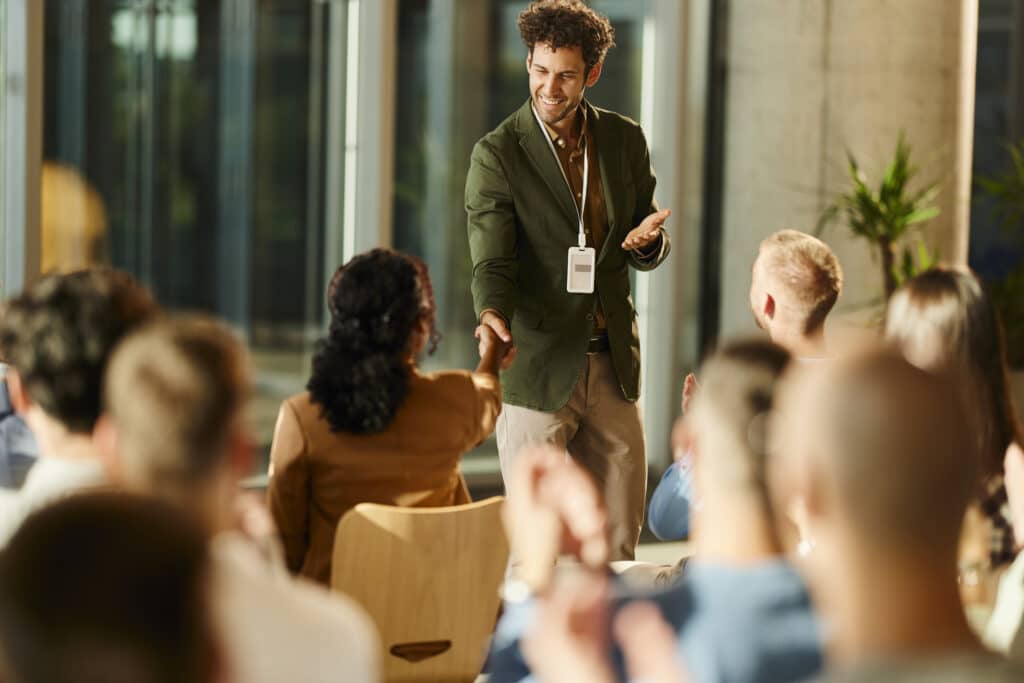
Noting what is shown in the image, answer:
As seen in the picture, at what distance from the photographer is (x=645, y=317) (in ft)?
23.3

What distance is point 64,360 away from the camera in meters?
2.05

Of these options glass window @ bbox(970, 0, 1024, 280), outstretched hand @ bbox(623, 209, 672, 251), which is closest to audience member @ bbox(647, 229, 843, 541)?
outstretched hand @ bbox(623, 209, 672, 251)

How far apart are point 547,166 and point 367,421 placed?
1.50 metres

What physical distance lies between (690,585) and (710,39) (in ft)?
18.4

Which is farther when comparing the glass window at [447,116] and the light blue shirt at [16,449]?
the glass window at [447,116]

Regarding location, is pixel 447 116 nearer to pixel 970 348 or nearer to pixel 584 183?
pixel 584 183

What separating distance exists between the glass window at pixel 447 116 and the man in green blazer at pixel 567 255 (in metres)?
2.60

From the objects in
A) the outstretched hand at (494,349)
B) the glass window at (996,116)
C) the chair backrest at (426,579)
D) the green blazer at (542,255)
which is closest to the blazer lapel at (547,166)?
the green blazer at (542,255)

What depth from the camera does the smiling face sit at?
3.82 metres

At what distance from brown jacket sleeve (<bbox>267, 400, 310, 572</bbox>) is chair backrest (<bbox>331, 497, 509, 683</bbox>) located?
22 centimetres

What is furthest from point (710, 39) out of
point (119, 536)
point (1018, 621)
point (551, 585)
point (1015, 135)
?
point (119, 536)

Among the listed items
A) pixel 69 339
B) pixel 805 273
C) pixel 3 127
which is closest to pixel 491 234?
pixel 805 273

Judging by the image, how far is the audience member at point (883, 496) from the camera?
1.26m

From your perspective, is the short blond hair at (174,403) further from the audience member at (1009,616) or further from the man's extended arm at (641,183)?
the man's extended arm at (641,183)
